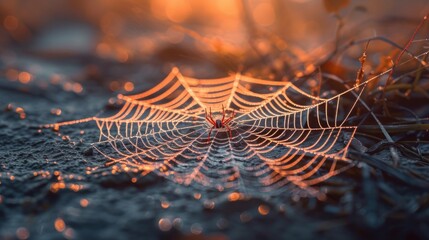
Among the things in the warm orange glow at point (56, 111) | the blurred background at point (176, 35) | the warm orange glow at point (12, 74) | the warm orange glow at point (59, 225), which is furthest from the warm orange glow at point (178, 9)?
the warm orange glow at point (59, 225)

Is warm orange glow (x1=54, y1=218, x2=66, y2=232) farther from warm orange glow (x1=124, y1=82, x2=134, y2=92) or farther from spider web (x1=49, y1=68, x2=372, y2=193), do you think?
warm orange glow (x1=124, y1=82, x2=134, y2=92)

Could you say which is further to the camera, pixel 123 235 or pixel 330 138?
pixel 330 138

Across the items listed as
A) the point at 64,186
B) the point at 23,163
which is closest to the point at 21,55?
the point at 23,163

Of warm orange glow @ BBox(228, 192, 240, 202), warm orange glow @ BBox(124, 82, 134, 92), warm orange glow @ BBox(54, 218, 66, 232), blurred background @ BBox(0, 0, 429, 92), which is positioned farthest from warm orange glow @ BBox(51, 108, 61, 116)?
warm orange glow @ BBox(228, 192, 240, 202)

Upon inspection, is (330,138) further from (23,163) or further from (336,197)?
(23,163)

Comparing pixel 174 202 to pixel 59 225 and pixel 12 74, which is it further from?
pixel 12 74
